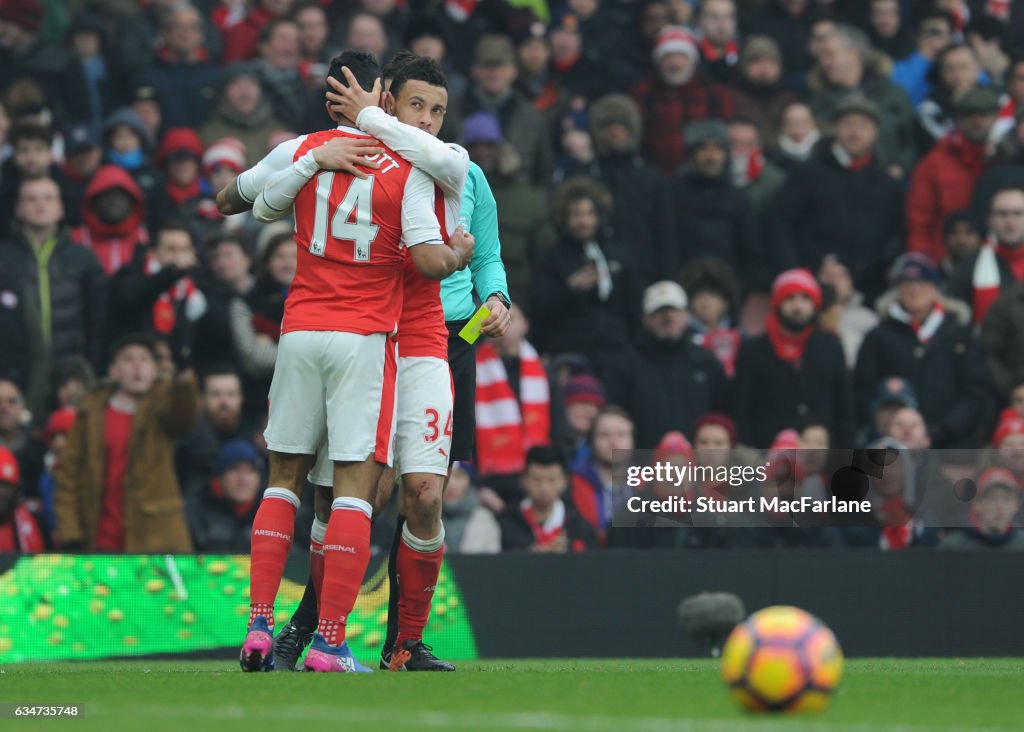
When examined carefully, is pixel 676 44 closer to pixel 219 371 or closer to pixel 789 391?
pixel 789 391

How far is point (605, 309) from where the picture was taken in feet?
49.9

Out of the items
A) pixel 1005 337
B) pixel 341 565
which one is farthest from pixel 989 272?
pixel 341 565

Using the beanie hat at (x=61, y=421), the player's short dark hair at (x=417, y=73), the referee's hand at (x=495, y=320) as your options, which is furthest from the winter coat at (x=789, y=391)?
the player's short dark hair at (x=417, y=73)

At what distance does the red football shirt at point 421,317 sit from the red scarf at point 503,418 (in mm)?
5101

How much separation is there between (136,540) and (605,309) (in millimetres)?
4260

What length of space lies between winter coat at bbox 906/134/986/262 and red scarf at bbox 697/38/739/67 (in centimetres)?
263

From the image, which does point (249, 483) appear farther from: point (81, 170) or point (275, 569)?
point (275, 569)

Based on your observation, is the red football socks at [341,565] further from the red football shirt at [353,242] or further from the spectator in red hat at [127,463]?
the spectator in red hat at [127,463]

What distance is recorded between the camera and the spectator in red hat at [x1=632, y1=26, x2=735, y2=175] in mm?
17016

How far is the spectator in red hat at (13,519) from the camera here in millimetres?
12625

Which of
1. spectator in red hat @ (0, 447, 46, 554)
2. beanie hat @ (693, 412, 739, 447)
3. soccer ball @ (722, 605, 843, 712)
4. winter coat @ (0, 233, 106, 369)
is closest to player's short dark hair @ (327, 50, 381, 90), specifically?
soccer ball @ (722, 605, 843, 712)

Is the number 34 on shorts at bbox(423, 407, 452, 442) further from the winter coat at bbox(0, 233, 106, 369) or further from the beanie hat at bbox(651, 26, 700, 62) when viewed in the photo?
the beanie hat at bbox(651, 26, 700, 62)

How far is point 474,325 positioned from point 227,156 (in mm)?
7090

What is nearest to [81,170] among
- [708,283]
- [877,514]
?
[708,283]
